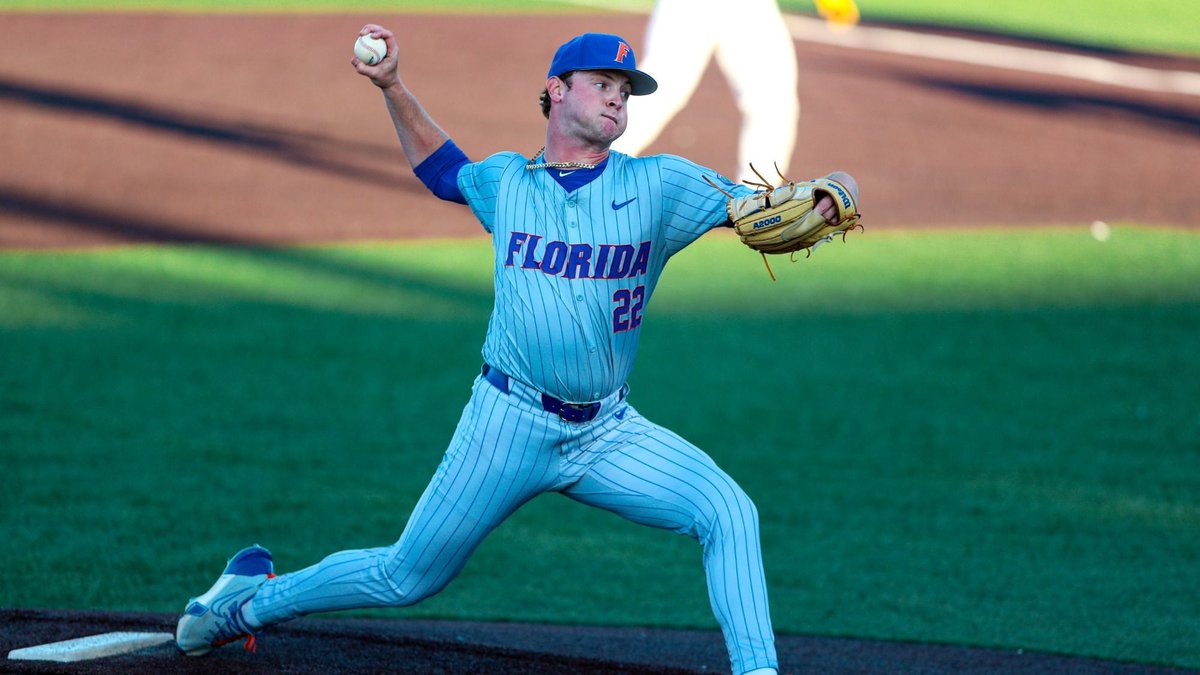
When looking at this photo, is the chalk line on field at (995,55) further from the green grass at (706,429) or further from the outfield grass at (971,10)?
the green grass at (706,429)

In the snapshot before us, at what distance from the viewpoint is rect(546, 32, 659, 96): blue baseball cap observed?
3328 millimetres

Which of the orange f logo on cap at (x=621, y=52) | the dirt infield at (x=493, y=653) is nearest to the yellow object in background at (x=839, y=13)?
the dirt infield at (x=493, y=653)

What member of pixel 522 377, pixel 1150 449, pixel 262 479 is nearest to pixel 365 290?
pixel 262 479

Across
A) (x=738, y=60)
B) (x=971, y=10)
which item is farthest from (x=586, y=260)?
(x=971, y=10)

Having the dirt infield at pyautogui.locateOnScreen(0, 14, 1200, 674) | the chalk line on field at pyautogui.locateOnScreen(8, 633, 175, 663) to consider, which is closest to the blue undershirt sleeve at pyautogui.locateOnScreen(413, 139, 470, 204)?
the chalk line on field at pyautogui.locateOnScreen(8, 633, 175, 663)

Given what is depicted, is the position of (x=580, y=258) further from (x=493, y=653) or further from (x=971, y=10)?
(x=971, y=10)

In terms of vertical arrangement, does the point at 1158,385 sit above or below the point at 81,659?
above

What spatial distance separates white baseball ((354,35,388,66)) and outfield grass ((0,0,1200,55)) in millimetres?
14945

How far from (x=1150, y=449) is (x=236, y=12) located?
14.0 meters

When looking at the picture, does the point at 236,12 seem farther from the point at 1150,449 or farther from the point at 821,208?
the point at 821,208

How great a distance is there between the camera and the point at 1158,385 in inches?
265

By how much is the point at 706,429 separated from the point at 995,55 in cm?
1106

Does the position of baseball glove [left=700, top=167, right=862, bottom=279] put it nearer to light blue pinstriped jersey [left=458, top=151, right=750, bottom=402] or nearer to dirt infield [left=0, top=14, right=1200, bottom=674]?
light blue pinstriped jersey [left=458, top=151, right=750, bottom=402]

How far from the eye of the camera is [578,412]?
3.40 metres
